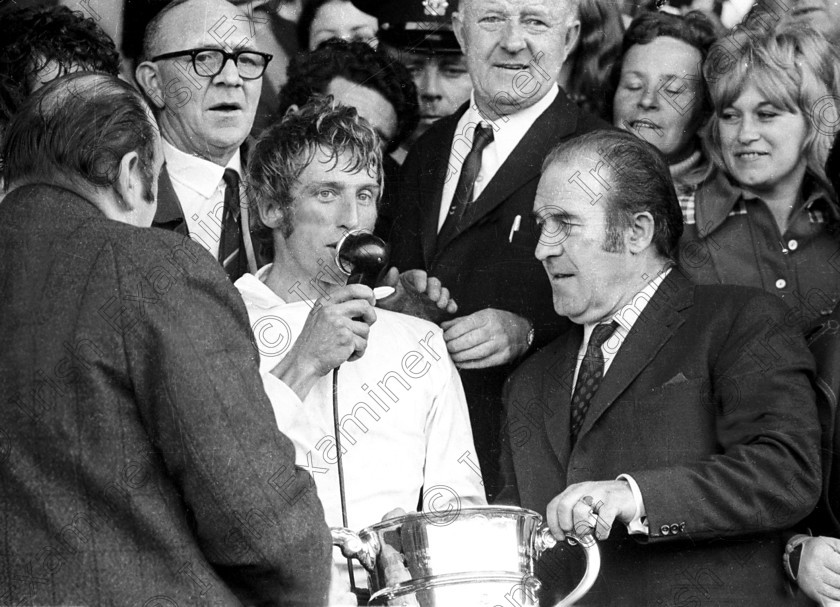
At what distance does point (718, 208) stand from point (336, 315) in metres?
1.04

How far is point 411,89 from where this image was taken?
3424mm

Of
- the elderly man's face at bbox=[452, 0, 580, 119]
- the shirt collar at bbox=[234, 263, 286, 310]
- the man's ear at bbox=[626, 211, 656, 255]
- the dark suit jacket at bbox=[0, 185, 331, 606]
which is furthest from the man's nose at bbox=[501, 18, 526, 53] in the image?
the dark suit jacket at bbox=[0, 185, 331, 606]

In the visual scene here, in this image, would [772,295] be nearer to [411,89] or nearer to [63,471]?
[411,89]

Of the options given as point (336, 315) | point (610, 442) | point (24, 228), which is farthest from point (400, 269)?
point (24, 228)

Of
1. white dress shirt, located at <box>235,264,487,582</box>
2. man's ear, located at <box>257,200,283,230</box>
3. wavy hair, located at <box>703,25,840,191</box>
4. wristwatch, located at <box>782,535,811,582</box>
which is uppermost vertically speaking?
wavy hair, located at <box>703,25,840,191</box>

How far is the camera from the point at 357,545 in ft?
7.55

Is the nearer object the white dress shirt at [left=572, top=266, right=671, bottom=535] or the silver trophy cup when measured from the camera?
the silver trophy cup

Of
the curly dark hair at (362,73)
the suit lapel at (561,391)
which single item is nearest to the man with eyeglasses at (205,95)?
the curly dark hair at (362,73)

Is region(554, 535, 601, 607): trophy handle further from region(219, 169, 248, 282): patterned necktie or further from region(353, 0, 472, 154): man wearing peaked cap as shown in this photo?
region(353, 0, 472, 154): man wearing peaked cap

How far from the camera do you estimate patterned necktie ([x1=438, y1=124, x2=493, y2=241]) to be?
330cm

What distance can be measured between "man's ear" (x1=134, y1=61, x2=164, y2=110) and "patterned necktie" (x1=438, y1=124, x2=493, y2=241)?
73 cm

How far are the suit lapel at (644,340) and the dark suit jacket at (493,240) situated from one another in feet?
0.75

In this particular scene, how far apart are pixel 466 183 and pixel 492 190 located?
72 millimetres

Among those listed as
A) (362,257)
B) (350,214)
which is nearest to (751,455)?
(362,257)
